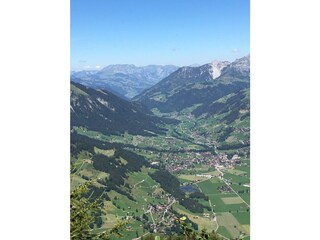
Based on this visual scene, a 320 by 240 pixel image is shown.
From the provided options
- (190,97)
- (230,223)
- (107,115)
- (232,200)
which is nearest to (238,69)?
(190,97)

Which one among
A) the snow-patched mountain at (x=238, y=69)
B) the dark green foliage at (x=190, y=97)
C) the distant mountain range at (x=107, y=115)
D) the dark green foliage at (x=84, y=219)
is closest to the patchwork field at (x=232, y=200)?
the dark green foliage at (x=84, y=219)

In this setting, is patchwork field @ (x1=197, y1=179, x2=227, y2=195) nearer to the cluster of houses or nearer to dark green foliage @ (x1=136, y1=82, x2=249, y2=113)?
the cluster of houses

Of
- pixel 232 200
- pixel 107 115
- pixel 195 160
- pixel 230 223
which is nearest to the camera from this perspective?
pixel 230 223

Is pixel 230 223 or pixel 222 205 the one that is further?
pixel 222 205

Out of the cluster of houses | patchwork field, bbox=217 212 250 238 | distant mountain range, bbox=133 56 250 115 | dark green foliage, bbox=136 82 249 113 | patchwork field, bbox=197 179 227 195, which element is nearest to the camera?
patchwork field, bbox=217 212 250 238

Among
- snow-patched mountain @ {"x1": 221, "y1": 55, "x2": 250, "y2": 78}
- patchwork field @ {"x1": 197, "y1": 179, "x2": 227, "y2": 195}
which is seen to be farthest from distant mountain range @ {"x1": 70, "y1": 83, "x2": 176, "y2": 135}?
snow-patched mountain @ {"x1": 221, "y1": 55, "x2": 250, "y2": 78}

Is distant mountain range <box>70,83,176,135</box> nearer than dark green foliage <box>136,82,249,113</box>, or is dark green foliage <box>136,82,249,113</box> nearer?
distant mountain range <box>70,83,176,135</box>

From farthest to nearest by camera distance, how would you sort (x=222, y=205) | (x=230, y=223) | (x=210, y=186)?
(x=210, y=186) < (x=222, y=205) < (x=230, y=223)

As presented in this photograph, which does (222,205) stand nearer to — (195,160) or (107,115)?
(195,160)
